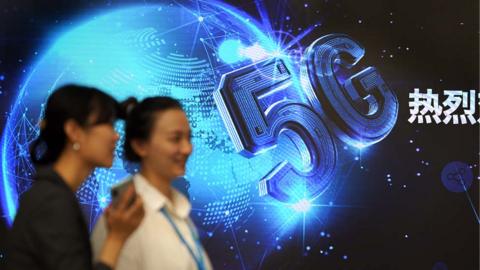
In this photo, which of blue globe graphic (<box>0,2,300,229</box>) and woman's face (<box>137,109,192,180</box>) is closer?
woman's face (<box>137,109,192,180</box>)

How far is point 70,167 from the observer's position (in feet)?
4.50

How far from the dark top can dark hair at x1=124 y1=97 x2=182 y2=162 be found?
9.2 inches

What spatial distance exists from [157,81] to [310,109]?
94 cm

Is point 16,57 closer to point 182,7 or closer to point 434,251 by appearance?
point 182,7

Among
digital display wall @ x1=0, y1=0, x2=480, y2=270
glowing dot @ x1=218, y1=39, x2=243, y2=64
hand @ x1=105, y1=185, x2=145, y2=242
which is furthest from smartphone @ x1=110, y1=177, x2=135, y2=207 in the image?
glowing dot @ x1=218, y1=39, x2=243, y2=64

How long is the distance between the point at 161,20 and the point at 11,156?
118 cm

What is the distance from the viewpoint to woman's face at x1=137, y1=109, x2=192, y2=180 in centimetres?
142

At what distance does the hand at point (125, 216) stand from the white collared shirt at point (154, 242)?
0.23ft

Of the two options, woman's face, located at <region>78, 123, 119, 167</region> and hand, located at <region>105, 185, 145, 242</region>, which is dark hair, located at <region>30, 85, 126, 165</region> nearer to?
woman's face, located at <region>78, 123, 119, 167</region>

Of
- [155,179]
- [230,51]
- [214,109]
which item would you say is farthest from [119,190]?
[230,51]

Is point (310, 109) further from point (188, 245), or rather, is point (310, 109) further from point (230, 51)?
point (188, 245)

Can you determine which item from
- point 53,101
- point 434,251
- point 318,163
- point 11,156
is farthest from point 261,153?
point 53,101

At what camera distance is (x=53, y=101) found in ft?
4.48

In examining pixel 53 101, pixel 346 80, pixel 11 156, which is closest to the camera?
pixel 53 101
